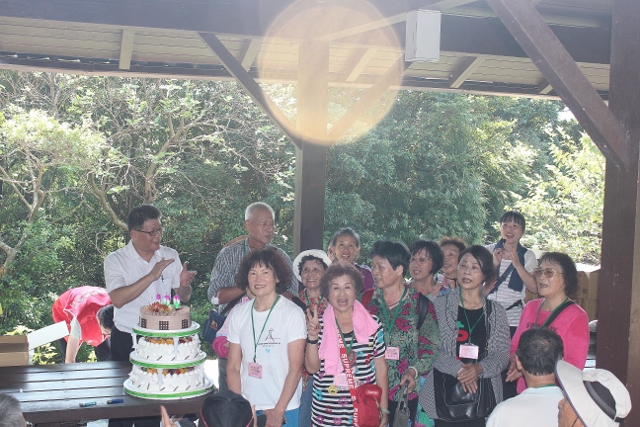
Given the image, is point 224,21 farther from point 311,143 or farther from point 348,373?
point 348,373

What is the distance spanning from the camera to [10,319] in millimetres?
11258

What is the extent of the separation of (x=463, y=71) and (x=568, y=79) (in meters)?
3.44

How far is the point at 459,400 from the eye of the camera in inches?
140

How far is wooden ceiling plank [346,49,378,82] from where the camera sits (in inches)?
220

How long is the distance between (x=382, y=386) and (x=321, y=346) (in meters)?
0.35

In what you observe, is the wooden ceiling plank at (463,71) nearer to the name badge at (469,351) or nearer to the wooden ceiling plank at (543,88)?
the wooden ceiling plank at (543,88)

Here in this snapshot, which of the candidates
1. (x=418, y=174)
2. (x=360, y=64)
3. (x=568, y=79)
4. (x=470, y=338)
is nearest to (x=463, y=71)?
(x=360, y=64)

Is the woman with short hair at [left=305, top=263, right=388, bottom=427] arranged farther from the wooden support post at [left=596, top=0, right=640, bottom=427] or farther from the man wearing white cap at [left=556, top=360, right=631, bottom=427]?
the man wearing white cap at [left=556, top=360, right=631, bottom=427]

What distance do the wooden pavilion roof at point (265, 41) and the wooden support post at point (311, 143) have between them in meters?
0.18

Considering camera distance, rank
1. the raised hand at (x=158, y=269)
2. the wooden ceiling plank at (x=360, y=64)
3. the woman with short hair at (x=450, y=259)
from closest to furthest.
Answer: the raised hand at (x=158, y=269)
the woman with short hair at (x=450, y=259)
the wooden ceiling plank at (x=360, y=64)

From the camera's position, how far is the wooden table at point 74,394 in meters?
3.35

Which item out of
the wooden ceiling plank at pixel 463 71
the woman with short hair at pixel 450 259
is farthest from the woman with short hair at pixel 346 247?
the wooden ceiling plank at pixel 463 71

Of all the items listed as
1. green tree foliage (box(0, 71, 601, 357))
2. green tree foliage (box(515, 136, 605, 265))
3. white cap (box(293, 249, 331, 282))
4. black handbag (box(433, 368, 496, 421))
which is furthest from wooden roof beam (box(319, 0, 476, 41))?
green tree foliage (box(515, 136, 605, 265))

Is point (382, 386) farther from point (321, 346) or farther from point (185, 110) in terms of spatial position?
point (185, 110)
